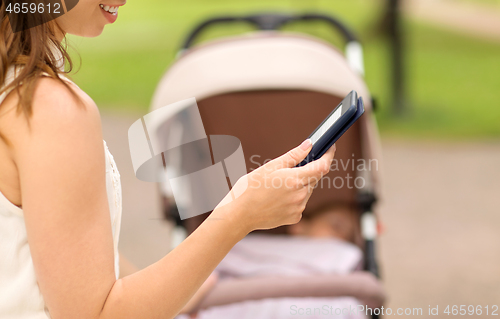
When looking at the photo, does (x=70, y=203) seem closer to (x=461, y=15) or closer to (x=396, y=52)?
(x=396, y=52)

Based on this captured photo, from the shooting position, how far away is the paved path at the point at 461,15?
8.91 meters

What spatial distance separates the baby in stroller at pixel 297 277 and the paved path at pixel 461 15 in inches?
295

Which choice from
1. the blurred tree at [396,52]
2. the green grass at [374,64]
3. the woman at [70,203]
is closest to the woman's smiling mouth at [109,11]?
the woman at [70,203]

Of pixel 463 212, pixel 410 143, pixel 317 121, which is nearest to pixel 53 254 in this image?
pixel 317 121

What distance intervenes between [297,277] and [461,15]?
33.2 feet

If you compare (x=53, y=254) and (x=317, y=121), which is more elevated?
(x=317, y=121)

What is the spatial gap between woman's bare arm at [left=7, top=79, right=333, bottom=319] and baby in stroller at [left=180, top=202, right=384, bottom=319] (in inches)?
20.4

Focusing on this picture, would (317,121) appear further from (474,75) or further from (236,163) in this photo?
(474,75)

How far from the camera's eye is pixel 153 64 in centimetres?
807

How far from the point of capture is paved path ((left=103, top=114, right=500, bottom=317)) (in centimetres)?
239

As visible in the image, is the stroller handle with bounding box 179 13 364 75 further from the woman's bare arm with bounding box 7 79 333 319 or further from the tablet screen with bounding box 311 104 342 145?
the woman's bare arm with bounding box 7 79 333 319

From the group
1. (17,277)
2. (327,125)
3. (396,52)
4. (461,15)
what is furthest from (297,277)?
(461,15)

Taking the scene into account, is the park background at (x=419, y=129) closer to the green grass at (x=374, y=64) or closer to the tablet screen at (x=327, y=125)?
the green grass at (x=374, y=64)

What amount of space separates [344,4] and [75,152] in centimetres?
1102
